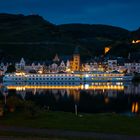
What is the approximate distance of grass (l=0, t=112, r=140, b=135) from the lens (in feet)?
70.9

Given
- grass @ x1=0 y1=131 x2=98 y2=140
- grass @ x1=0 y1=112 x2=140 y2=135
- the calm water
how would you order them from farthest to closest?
the calm water → grass @ x1=0 y1=112 x2=140 y2=135 → grass @ x1=0 y1=131 x2=98 y2=140

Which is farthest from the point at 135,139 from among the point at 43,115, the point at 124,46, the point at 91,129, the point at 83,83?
the point at 124,46

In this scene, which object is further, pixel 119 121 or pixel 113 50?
pixel 113 50

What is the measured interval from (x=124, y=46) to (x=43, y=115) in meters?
153

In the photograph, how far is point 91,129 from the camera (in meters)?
21.5

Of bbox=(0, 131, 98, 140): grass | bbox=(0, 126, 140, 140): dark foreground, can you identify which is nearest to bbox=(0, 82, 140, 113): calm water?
bbox=(0, 126, 140, 140): dark foreground

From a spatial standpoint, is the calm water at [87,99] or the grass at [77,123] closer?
the grass at [77,123]

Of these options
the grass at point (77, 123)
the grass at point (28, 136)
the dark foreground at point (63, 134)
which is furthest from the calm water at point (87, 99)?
the grass at point (28, 136)

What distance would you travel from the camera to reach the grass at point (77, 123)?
2161 cm

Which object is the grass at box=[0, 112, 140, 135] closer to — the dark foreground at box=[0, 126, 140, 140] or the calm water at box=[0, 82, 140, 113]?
the dark foreground at box=[0, 126, 140, 140]

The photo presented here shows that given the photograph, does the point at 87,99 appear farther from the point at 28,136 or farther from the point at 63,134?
the point at 28,136

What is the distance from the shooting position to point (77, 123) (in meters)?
23.8

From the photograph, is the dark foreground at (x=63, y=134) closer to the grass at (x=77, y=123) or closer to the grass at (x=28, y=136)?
the grass at (x=28, y=136)

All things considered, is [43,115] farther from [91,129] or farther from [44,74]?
[44,74]
